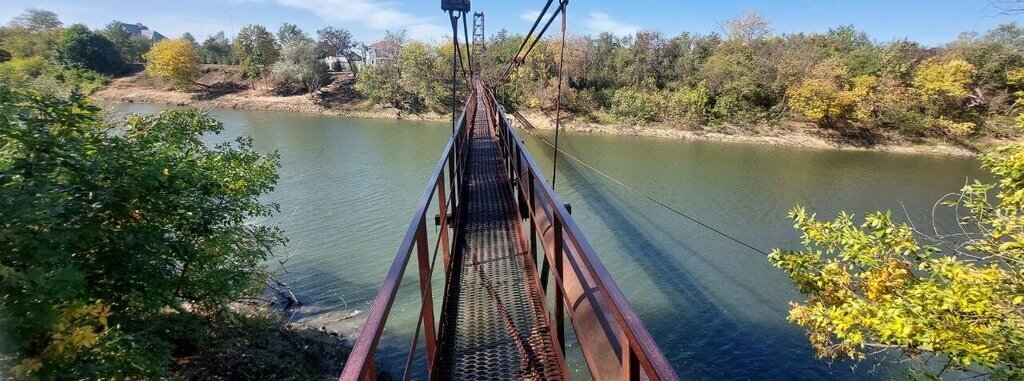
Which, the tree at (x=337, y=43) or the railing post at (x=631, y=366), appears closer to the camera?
the railing post at (x=631, y=366)

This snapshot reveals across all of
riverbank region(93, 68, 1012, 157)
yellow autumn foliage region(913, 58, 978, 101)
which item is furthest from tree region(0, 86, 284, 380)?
yellow autumn foliage region(913, 58, 978, 101)

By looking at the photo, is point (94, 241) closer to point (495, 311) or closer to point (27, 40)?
point (495, 311)

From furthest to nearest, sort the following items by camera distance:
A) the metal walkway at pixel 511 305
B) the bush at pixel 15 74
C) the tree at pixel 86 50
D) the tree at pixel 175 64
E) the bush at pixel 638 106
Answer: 1. the tree at pixel 86 50
2. the tree at pixel 175 64
3. the bush at pixel 638 106
4. the bush at pixel 15 74
5. the metal walkway at pixel 511 305

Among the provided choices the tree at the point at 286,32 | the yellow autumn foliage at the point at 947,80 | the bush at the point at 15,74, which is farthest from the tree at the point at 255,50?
the yellow autumn foliage at the point at 947,80

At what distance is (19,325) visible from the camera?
269cm

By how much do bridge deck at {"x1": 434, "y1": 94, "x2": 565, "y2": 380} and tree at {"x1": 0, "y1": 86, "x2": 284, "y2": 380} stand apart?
2498 mm

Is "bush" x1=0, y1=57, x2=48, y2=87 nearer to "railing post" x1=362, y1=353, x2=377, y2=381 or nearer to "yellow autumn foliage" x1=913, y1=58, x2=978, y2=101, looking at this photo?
"railing post" x1=362, y1=353, x2=377, y2=381

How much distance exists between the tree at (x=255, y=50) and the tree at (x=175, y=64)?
432cm

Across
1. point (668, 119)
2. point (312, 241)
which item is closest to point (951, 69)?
point (668, 119)

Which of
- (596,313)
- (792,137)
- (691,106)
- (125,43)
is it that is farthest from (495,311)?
(125,43)

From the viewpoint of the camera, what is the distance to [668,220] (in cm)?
1158

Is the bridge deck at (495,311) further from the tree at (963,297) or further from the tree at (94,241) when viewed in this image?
the tree at (963,297)

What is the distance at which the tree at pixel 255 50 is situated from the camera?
39.5 m

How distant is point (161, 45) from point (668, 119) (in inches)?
1707
